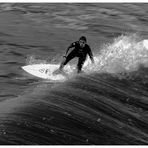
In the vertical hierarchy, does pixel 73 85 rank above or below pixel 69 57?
below

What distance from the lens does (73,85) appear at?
64.9ft

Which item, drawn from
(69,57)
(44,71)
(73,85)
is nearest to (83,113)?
(73,85)

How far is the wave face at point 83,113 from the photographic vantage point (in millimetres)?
13492

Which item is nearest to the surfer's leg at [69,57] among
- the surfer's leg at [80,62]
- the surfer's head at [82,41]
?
the surfer's leg at [80,62]

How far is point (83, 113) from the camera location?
15.6 metres

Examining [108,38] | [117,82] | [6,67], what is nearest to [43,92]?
[117,82]

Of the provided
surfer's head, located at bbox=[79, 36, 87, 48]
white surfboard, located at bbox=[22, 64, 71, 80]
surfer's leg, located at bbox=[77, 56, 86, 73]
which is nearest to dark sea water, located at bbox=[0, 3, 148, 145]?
white surfboard, located at bbox=[22, 64, 71, 80]

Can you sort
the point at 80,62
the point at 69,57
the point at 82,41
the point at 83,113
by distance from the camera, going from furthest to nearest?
the point at 69,57
the point at 80,62
the point at 82,41
the point at 83,113

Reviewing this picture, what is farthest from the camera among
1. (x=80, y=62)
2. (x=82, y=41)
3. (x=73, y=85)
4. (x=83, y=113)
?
(x=80, y=62)

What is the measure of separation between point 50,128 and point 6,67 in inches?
545

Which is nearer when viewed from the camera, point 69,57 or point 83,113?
point 83,113

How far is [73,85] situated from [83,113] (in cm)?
427

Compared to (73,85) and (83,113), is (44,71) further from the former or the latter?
(83,113)

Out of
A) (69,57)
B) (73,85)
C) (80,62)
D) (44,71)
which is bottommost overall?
(44,71)
